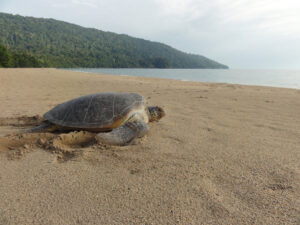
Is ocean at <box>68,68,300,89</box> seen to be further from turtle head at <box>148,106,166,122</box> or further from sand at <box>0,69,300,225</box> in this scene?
sand at <box>0,69,300,225</box>

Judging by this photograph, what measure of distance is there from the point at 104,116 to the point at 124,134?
0.53m

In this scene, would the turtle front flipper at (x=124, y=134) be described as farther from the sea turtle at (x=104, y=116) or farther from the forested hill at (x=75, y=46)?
the forested hill at (x=75, y=46)

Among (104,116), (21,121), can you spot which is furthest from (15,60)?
(104,116)

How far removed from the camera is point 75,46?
9894 centimetres

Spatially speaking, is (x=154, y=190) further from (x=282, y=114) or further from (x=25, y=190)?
(x=282, y=114)

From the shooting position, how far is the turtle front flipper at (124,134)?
2.38 meters

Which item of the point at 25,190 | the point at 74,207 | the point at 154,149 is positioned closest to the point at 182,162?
the point at 154,149

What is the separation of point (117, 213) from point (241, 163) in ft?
4.35

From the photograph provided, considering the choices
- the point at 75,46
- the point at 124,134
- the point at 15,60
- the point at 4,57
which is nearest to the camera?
the point at 124,134

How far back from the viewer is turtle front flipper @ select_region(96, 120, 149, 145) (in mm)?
2375

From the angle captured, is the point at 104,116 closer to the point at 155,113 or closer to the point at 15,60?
the point at 155,113

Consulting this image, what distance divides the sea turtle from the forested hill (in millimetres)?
57075

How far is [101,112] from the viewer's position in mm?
2857

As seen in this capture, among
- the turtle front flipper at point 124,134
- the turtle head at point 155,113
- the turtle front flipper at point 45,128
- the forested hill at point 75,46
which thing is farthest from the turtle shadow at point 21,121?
the forested hill at point 75,46
